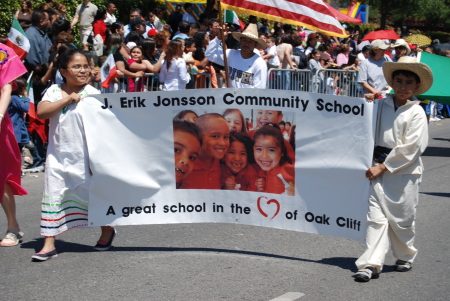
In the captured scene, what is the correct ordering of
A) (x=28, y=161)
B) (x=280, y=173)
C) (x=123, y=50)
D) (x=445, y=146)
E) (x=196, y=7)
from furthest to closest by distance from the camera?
(x=196, y=7) → (x=445, y=146) → (x=123, y=50) → (x=28, y=161) → (x=280, y=173)

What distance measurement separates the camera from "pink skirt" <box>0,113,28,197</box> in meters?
6.77

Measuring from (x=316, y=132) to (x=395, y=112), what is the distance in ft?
2.04

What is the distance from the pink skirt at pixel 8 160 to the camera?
677cm

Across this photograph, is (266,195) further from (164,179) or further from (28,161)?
(28,161)

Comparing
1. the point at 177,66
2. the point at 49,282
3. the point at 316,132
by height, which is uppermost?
the point at 177,66

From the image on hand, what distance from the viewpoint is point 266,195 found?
6.32 metres

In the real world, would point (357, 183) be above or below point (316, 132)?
below

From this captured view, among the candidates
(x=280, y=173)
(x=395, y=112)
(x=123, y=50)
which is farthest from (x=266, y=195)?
(x=123, y=50)

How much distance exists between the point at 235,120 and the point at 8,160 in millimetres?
2065

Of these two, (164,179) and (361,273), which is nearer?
(361,273)

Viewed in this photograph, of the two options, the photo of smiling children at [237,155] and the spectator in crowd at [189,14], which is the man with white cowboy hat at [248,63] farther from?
the spectator in crowd at [189,14]

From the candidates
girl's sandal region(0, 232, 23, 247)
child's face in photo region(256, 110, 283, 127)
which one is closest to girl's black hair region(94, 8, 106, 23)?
girl's sandal region(0, 232, 23, 247)

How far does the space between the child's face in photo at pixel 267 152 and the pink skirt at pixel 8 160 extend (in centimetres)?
216

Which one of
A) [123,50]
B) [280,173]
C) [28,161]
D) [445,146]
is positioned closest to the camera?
[280,173]
